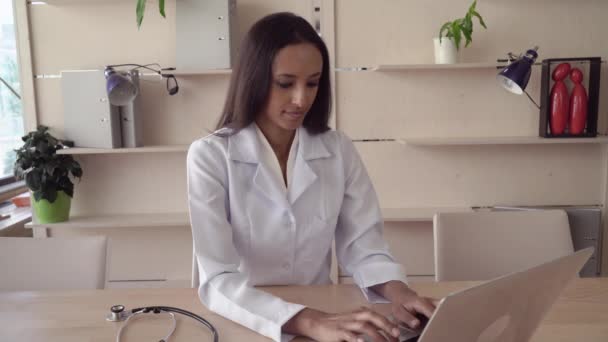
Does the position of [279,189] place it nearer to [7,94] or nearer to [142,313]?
[142,313]

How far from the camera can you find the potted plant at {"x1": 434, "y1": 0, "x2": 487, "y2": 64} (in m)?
2.33

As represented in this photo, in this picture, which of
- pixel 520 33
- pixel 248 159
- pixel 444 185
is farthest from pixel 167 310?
pixel 520 33

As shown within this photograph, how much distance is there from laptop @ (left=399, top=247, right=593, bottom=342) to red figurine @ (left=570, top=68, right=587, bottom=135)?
6.22 ft

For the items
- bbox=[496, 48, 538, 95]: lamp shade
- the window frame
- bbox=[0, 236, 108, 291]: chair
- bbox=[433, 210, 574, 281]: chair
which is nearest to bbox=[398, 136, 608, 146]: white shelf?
bbox=[496, 48, 538, 95]: lamp shade

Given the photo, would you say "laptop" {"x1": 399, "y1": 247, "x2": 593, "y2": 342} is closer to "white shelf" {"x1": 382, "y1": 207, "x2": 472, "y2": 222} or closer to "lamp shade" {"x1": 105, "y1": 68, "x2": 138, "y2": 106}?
"white shelf" {"x1": 382, "y1": 207, "x2": 472, "y2": 222}

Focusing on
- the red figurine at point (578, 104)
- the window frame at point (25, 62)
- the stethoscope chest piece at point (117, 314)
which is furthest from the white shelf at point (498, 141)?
the window frame at point (25, 62)

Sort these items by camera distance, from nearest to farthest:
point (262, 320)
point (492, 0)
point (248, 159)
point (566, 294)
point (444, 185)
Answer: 1. point (262, 320)
2. point (566, 294)
3. point (248, 159)
4. point (492, 0)
5. point (444, 185)

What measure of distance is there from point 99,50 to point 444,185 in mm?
2031

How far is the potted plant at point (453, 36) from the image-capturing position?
2330 mm

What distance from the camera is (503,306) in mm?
672

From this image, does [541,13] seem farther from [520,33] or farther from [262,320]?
[262,320]

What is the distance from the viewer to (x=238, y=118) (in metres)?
1.29

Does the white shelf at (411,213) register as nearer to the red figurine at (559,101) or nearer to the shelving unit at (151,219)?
the shelving unit at (151,219)

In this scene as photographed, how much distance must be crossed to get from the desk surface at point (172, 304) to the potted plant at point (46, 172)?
1373 millimetres
